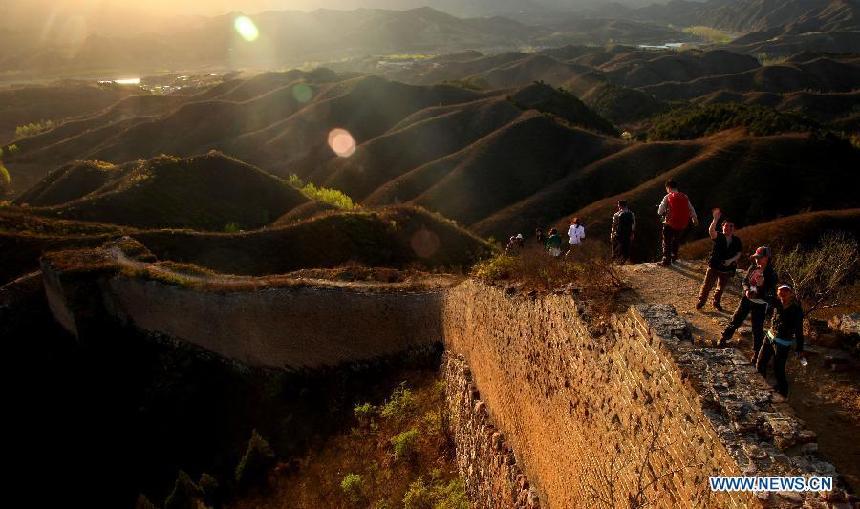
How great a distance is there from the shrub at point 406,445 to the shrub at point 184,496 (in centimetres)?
479

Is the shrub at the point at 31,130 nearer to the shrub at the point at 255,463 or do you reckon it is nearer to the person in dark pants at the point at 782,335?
the shrub at the point at 255,463

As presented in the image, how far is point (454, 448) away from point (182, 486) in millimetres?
6708

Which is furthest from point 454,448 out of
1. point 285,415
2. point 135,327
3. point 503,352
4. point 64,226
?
point 64,226

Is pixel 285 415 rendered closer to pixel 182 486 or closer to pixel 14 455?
pixel 182 486

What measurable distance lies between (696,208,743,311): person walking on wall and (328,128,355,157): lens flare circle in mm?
52757

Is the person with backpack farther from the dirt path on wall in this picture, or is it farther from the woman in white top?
the woman in white top

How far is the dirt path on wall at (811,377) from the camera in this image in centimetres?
527

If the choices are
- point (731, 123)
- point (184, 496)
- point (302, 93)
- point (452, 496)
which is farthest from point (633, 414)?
point (302, 93)

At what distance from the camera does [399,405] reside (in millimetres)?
13664

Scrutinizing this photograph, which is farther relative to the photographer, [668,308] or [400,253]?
[400,253]

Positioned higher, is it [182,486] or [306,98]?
[306,98]

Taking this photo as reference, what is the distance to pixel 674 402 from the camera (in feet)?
16.3

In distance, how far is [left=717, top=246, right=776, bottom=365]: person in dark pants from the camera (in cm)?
682

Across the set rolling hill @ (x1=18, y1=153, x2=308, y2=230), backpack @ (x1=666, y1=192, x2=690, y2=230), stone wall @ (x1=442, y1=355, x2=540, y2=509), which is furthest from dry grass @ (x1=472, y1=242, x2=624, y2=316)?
rolling hill @ (x1=18, y1=153, x2=308, y2=230)
